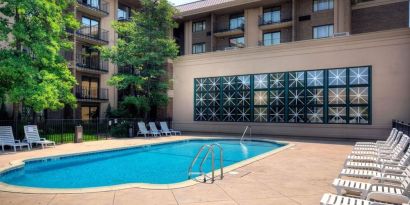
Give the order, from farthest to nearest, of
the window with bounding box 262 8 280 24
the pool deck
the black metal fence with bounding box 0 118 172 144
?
the window with bounding box 262 8 280 24, the black metal fence with bounding box 0 118 172 144, the pool deck

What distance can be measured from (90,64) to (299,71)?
17999mm

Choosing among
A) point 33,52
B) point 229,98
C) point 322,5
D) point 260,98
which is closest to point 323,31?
point 322,5

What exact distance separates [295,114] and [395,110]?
5.83 m

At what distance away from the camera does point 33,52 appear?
48.2 feet

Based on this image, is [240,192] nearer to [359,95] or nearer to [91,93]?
[359,95]

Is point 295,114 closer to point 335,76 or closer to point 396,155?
point 335,76

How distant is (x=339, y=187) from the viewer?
5.20 meters

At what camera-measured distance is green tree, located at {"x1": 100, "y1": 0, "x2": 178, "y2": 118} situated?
2211cm

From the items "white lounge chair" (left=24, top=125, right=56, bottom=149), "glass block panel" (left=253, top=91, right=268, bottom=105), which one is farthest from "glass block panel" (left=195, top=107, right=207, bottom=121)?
"white lounge chair" (left=24, top=125, right=56, bottom=149)

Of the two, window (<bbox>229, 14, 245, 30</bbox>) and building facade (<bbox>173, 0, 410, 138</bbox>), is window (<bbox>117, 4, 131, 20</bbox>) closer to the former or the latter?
building facade (<bbox>173, 0, 410, 138</bbox>)

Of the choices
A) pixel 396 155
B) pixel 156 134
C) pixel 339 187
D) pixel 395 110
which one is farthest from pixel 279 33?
pixel 339 187

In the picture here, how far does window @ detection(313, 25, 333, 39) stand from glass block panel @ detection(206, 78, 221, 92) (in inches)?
427

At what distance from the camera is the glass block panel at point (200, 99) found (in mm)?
24703

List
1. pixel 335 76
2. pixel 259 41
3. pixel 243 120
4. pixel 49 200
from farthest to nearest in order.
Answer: pixel 259 41 < pixel 243 120 < pixel 335 76 < pixel 49 200
